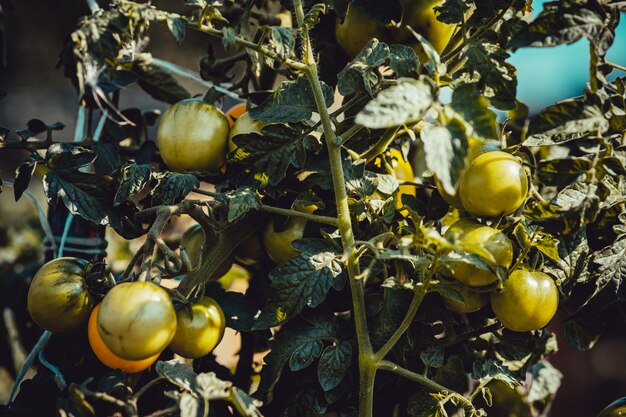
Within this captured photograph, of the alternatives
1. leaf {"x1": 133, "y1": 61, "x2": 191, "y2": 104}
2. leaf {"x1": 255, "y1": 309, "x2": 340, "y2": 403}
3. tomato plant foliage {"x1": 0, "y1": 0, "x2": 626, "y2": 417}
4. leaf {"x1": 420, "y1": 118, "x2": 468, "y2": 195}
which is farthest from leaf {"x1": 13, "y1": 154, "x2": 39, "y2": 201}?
leaf {"x1": 420, "y1": 118, "x2": 468, "y2": 195}

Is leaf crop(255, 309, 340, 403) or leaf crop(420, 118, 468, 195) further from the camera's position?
leaf crop(255, 309, 340, 403)

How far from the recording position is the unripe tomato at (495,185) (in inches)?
24.3

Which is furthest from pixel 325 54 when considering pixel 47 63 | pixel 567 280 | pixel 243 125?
pixel 47 63

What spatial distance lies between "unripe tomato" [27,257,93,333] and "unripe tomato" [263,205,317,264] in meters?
0.23

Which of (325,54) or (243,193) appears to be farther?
(325,54)

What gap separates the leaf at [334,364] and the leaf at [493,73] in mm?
314

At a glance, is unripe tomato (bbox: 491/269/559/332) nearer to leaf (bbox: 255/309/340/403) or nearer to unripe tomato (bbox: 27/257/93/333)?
leaf (bbox: 255/309/340/403)

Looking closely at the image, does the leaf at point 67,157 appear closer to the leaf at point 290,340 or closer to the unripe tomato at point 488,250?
the leaf at point 290,340

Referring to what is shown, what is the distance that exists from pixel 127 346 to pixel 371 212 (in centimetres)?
31

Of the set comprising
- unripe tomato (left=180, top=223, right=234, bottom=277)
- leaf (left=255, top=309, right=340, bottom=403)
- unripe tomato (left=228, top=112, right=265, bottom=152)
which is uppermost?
unripe tomato (left=228, top=112, right=265, bottom=152)

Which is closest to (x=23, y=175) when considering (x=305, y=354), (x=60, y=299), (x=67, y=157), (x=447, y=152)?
(x=67, y=157)

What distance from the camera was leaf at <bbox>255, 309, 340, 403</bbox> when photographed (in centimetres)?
70

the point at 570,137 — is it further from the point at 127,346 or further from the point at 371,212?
the point at 127,346

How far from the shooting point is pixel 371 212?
706 mm
